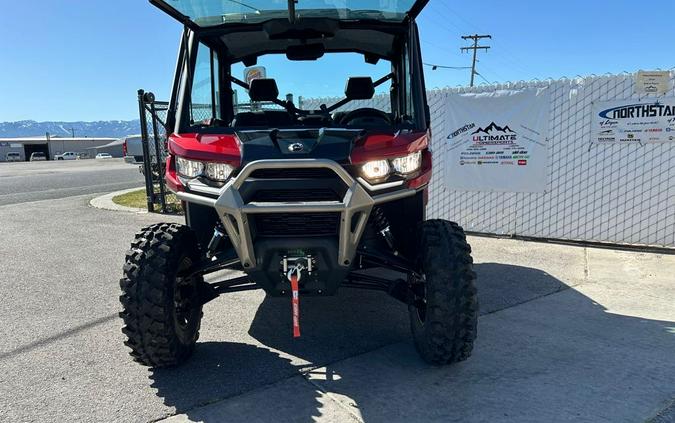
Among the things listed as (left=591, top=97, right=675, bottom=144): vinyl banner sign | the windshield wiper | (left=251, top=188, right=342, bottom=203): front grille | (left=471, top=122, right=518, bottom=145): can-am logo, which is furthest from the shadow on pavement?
(left=471, top=122, right=518, bottom=145): can-am logo

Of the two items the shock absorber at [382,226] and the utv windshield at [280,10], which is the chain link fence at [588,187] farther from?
the shock absorber at [382,226]

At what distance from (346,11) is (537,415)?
316cm

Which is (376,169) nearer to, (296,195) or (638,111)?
(296,195)

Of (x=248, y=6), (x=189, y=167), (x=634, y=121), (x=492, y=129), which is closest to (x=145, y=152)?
(x=492, y=129)

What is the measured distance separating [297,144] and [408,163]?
0.76m

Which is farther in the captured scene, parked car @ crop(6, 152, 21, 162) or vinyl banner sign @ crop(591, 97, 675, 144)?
parked car @ crop(6, 152, 21, 162)

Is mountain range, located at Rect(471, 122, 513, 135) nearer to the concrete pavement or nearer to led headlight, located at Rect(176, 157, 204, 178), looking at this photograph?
the concrete pavement

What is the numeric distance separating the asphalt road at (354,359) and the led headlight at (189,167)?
1385mm

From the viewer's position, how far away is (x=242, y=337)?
12.9 feet

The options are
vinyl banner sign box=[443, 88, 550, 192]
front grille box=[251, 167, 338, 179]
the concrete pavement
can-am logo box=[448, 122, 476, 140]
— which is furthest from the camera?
can-am logo box=[448, 122, 476, 140]

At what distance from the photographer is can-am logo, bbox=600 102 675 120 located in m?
6.21

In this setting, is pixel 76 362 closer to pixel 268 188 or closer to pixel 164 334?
pixel 164 334

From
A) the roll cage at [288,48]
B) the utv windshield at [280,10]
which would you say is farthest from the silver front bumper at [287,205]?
the utv windshield at [280,10]

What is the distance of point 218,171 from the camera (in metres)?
3.01
